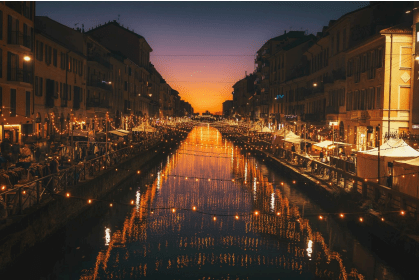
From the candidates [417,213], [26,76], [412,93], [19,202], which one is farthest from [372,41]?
[19,202]

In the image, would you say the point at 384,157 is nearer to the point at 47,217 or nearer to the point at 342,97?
the point at 47,217

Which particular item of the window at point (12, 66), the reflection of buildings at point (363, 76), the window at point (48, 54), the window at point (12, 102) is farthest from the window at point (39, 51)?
the reflection of buildings at point (363, 76)

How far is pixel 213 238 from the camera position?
58.7 feet

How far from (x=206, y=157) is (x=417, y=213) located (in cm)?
3545

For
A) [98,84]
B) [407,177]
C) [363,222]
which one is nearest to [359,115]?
[363,222]

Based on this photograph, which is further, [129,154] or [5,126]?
[129,154]

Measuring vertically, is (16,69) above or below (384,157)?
above

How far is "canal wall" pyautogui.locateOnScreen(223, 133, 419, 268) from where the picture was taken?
1429cm

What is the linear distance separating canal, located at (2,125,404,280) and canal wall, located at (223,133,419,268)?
0.46 m

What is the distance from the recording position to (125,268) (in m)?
14.4

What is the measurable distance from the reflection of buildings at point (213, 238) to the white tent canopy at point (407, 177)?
3.40 metres

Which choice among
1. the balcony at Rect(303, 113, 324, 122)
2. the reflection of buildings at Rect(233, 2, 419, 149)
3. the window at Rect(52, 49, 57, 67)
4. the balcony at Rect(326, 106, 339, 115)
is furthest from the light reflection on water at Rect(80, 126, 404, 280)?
the balcony at Rect(303, 113, 324, 122)

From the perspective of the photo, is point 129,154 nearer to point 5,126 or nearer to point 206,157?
point 5,126

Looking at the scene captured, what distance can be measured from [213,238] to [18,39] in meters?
21.1
